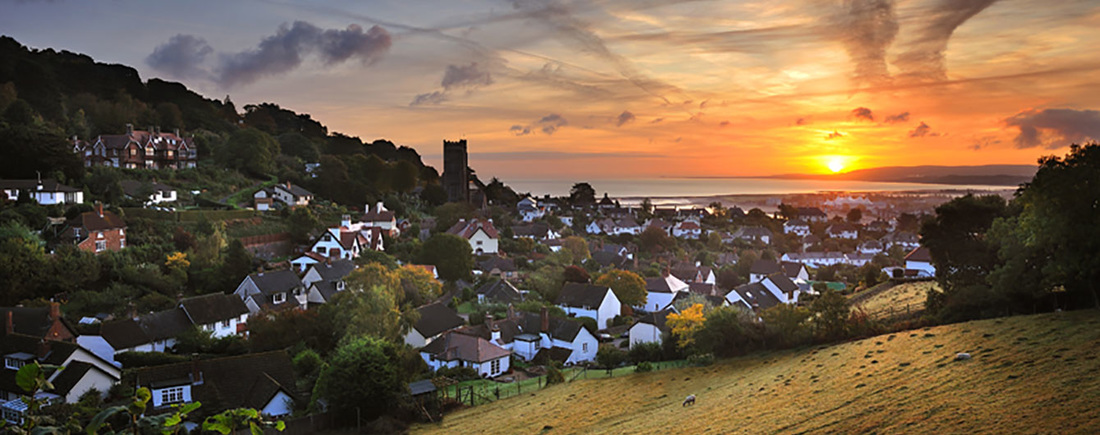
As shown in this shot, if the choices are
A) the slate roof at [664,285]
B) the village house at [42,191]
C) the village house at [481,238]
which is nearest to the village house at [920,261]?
the slate roof at [664,285]

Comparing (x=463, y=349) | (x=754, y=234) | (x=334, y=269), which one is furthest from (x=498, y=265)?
(x=754, y=234)

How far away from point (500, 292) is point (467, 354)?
12724 millimetres

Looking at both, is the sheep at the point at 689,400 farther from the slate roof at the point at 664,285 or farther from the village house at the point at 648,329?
the slate roof at the point at 664,285

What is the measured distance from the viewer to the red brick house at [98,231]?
33.9 metres

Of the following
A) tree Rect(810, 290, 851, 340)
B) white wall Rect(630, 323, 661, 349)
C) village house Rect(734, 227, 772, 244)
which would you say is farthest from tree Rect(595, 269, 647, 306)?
village house Rect(734, 227, 772, 244)

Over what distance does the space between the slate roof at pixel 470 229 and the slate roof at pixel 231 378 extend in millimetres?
31871

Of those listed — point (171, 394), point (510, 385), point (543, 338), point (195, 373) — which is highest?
point (195, 373)

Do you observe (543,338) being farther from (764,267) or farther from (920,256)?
(920,256)

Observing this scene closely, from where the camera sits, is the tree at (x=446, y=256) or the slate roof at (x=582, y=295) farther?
the tree at (x=446, y=256)

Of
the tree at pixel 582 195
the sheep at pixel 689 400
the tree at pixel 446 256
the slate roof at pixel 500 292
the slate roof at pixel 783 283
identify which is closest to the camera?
the sheep at pixel 689 400

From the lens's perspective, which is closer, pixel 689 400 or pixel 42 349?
pixel 689 400

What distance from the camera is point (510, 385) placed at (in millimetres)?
27734

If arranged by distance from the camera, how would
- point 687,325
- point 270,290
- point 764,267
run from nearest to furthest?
point 687,325, point 270,290, point 764,267

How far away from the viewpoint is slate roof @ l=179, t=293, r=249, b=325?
2884 cm
